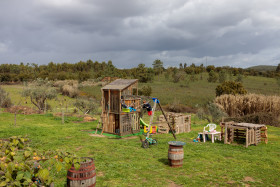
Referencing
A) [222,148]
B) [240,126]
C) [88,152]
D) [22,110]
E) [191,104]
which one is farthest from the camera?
[191,104]

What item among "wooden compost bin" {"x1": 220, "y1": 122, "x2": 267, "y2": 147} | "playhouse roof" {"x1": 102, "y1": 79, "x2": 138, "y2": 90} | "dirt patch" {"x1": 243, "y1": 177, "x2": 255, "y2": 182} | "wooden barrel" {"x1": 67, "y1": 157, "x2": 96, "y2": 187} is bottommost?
"dirt patch" {"x1": 243, "y1": 177, "x2": 255, "y2": 182}

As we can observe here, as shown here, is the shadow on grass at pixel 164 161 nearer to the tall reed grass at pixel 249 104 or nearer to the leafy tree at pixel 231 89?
the tall reed grass at pixel 249 104

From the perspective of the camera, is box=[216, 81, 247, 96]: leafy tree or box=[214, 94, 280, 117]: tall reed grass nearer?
box=[214, 94, 280, 117]: tall reed grass

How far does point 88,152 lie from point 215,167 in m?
6.68

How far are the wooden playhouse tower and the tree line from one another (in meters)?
51.5

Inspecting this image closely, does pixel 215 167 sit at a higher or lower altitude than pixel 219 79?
lower

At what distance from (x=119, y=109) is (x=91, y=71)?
74.5m

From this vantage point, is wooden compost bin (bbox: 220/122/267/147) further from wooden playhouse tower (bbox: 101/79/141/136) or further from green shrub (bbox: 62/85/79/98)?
green shrub (bbox: 62/85/79/98)

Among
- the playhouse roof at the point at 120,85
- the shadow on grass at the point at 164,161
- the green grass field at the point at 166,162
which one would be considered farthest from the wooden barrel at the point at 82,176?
the playhouse roof at the point at 120,85

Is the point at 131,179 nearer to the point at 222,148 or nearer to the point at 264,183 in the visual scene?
the point at 264,183

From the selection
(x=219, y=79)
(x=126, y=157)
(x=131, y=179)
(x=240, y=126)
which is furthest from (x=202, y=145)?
(x=219, y=79)

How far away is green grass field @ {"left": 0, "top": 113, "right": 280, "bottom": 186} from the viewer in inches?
345

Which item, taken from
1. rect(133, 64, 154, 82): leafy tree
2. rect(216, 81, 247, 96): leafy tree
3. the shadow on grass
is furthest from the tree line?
the shadow on grass

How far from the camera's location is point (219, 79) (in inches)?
2719
